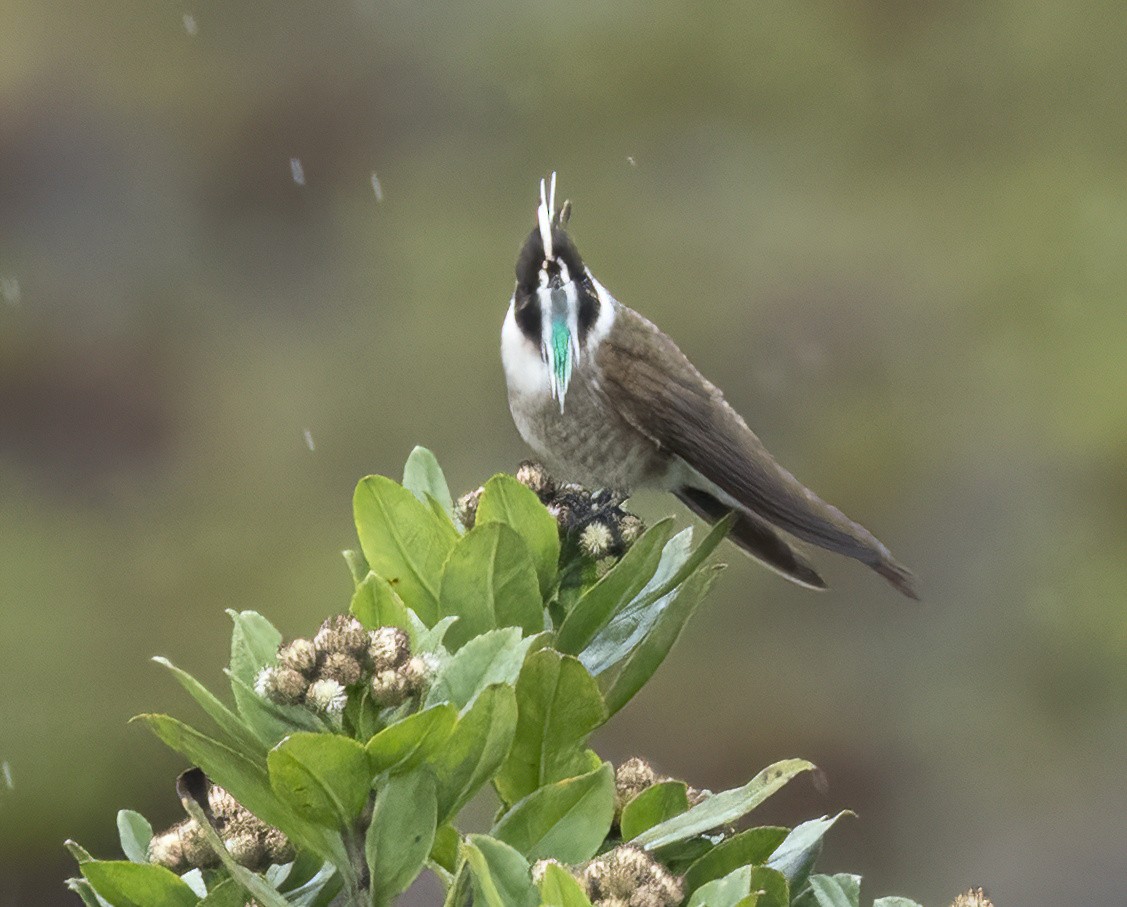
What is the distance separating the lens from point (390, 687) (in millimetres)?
900

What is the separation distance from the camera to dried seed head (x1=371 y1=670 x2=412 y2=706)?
901 millimetres

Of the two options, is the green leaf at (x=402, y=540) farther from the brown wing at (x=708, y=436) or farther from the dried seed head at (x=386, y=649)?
the brown wing at (x=708, y=436)

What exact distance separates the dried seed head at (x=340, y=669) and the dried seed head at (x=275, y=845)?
148mm

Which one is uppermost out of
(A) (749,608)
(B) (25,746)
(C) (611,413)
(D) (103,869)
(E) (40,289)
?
(E) (40,289)

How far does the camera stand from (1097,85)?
5.56m

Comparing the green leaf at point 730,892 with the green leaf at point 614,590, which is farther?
the green leaf at point 614,590

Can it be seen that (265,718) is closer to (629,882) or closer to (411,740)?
(411,740)

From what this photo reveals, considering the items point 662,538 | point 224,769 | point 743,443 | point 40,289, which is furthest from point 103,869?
point 40,289

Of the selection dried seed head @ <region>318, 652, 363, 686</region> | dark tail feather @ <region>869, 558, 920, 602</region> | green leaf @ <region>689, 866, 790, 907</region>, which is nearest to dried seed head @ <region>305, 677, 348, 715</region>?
dried seed head @ <region>318, 652, 363, 686</region>

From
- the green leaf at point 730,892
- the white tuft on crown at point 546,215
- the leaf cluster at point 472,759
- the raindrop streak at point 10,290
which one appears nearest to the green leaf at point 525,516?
the leaf cluster at point 472,759

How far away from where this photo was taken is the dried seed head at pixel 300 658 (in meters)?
0.89

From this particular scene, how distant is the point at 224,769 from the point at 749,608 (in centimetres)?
394

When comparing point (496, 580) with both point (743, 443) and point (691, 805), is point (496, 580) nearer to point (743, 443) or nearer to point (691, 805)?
point (691, 805)

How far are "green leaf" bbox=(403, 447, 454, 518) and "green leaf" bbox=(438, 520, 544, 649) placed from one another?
208mm
